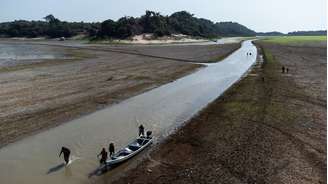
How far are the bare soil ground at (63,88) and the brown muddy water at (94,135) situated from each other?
2131mm

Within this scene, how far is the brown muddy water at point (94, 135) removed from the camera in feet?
73.8

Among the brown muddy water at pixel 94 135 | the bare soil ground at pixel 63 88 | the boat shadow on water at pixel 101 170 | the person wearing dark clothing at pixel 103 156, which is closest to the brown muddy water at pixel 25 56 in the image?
the bare soil ground at pixel 63 88

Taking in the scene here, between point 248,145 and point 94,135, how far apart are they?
12918 millimetres

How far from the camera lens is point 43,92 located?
45.5 m

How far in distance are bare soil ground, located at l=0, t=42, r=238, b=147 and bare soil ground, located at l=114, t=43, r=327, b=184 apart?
12642mm

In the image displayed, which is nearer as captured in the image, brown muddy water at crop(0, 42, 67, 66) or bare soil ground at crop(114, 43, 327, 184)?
bare soil ground at crop(114, 43, 327, 184)

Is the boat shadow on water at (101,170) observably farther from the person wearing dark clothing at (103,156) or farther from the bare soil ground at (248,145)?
the bare soil ground at (248,145)

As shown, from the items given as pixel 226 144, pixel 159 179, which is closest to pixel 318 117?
pixel 226 144

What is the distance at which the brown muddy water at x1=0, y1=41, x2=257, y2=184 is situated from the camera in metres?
22.5

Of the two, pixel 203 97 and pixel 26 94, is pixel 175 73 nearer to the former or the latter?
pixel 203 97

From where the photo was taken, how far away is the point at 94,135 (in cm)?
2986

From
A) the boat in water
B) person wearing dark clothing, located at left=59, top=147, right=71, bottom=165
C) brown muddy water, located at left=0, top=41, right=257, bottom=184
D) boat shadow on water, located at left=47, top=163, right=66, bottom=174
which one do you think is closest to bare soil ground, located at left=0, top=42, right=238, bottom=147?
brown muddy water, located at left=0, top=41, right=257, bottom=184

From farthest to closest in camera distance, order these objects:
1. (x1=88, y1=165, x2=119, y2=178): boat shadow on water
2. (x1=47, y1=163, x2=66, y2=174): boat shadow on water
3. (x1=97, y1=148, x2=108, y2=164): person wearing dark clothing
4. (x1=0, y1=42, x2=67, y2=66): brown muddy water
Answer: (x1=0, y1=42, x2=67, y2=66): brown muddy water
(x1=97, y1=148, x2=108, y2=164): person wearing dark clothing
(x1=47, y1=163, x2=66, y2=174): boat shadow on water
(x1=88, y1=165, x2=119, y2=178): boat shadow on water

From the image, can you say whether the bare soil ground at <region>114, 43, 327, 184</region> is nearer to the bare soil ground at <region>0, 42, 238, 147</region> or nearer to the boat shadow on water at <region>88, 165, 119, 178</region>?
the boat shadow on water at <region>88, 165, 119, 178</region>
